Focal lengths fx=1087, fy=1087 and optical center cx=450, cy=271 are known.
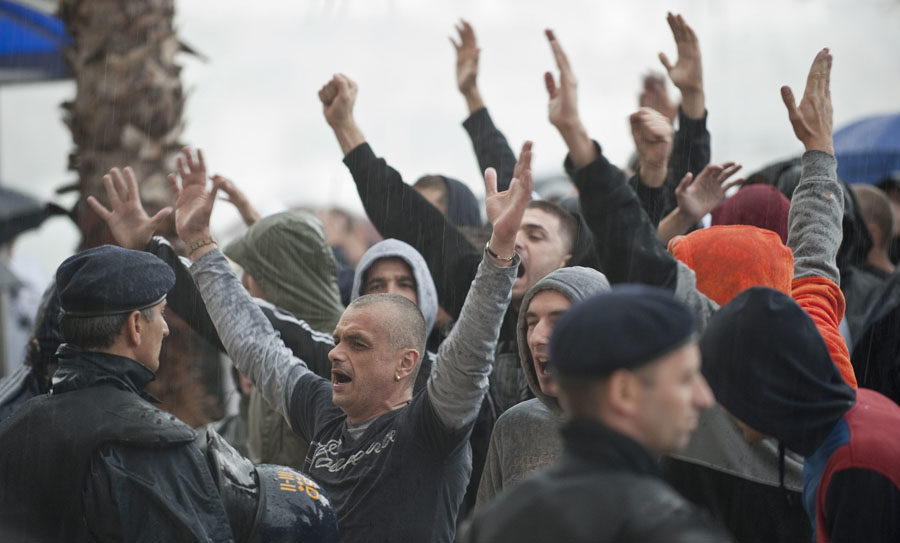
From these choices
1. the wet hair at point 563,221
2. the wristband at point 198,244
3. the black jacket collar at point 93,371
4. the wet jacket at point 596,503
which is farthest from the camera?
the wet hair at point 563,221

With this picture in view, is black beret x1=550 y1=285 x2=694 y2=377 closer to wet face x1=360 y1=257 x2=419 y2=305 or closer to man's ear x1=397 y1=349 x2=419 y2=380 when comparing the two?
man's ear x1=397 y1=349 x2=419 y2=380

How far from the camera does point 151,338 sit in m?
3.06

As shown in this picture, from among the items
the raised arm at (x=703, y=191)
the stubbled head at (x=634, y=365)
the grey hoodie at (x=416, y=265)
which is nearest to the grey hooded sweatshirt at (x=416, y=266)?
the grey hoodie at (x=416, y=265)

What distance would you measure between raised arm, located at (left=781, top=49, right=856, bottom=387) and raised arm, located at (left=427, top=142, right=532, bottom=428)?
95 centimetres

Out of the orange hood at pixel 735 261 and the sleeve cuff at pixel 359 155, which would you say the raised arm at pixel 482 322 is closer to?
the orange hood at pixel 735 261

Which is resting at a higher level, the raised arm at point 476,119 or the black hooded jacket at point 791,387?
the raised arm at point 476,119

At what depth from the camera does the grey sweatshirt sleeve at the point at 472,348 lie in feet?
10.2

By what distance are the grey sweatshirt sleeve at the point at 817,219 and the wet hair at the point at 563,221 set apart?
99 centimetres

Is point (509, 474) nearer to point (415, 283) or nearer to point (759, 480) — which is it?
point (759, 480)

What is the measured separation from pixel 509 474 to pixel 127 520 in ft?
3.76

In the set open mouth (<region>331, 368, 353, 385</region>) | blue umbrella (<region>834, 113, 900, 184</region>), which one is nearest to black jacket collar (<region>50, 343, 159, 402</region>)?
open mouth (<region>331, 368, 353, 385</region>)

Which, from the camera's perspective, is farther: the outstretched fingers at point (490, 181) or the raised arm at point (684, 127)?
the raised arm at point (684, 127)

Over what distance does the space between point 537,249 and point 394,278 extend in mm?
568

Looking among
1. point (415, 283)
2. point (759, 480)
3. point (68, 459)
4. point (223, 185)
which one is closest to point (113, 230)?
point (223, 185)
